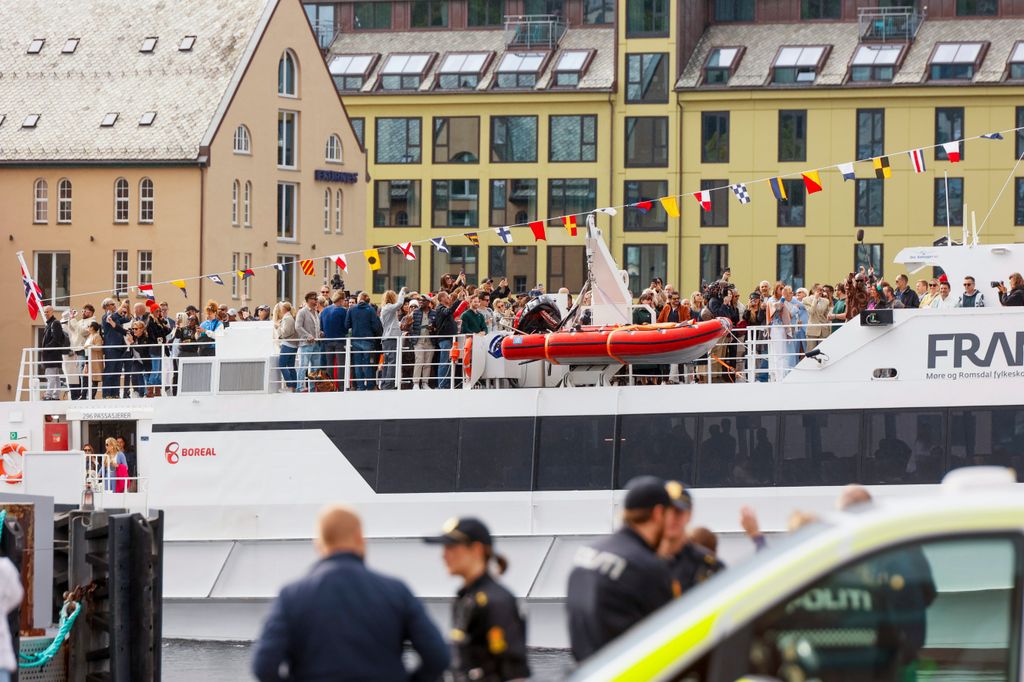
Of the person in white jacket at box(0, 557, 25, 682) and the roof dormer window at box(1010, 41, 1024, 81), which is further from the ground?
the roof dormer window at box(1010, 41, 1024, 81)

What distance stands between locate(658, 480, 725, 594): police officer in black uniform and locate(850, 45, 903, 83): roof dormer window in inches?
1918

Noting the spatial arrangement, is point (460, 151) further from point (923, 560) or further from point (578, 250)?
point (923, 560)

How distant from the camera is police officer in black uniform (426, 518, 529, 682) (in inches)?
299

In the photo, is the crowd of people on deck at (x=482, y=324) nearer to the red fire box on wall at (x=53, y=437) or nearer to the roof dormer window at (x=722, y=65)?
the red fire box on wall at (x=53, y=437)

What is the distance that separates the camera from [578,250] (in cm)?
5812

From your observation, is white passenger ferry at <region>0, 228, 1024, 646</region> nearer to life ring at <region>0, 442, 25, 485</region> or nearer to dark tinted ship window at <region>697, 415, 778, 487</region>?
dark tinted ship window at <region>697, 415, 778, 487</region>

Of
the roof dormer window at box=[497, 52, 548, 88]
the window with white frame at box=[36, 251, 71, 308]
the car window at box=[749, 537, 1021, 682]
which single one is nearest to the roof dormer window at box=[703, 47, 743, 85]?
the roof dormer window at box=[497, 52, 548, 88]

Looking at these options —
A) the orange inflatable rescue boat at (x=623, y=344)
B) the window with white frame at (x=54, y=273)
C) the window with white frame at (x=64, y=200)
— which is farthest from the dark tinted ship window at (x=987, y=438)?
the window with white frame at (x=64, y=200)

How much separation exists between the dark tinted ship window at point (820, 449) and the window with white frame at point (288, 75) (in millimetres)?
35274

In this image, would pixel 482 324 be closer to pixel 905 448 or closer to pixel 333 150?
pixel 905 448

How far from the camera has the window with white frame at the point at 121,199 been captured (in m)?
49.7

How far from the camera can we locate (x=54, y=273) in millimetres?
50438

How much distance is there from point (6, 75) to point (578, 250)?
18.2m

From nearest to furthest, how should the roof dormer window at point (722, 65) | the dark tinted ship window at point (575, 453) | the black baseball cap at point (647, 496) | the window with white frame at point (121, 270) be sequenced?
the black baseball cap at point (647, 496), the dark tinted ship window at point (575, 453), the window with white frame at point (121, 270), the roof dormer window at point (722, 65)
